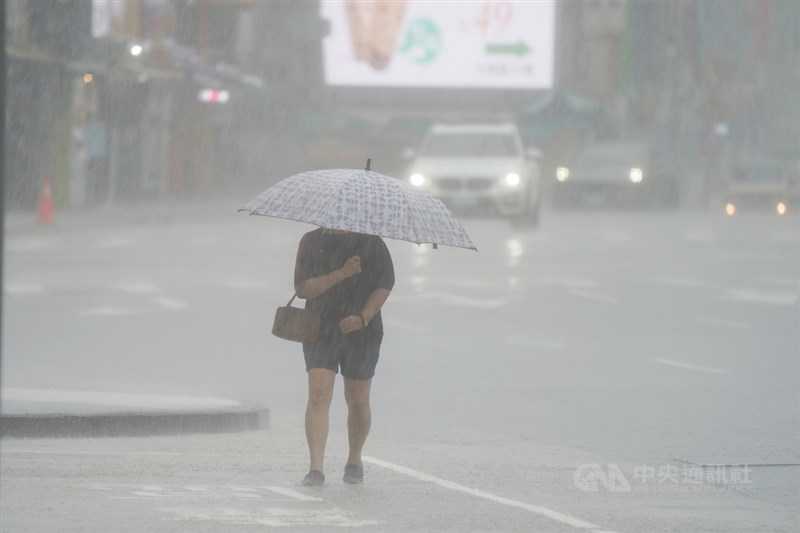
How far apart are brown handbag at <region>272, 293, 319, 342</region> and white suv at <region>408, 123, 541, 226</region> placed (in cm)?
2377

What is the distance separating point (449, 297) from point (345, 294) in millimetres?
11179

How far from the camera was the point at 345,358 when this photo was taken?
8203 millimetres

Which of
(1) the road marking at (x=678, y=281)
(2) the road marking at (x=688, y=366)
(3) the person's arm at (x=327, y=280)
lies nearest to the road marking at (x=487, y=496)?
(3) the person's arm at (x=327, y=280)

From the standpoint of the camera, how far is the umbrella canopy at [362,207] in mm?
7855

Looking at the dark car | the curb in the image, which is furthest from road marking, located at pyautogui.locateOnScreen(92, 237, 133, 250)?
the dark car

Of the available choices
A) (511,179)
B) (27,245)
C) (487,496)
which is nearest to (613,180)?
(511,179)

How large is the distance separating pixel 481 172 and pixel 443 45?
23049 millimetres

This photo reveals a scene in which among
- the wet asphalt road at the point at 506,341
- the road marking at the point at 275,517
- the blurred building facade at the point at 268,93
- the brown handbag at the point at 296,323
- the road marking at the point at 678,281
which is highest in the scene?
the blurred building facade at the point at 268,93

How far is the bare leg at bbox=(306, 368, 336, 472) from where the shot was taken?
8.13 meters

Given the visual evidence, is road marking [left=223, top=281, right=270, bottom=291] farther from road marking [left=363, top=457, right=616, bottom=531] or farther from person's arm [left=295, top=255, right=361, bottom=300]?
person's arm [left=295, top=255, right=361, bottom=300]

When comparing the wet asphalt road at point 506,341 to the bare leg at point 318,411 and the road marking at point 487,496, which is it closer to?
the road marking at point 487,496

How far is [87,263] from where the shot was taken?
24375 millimetres

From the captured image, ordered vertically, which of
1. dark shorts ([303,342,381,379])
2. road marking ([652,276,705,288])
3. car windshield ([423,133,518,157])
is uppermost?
car windshield ([423,133,518,157])

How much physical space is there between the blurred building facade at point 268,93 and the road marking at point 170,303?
19418 mm
